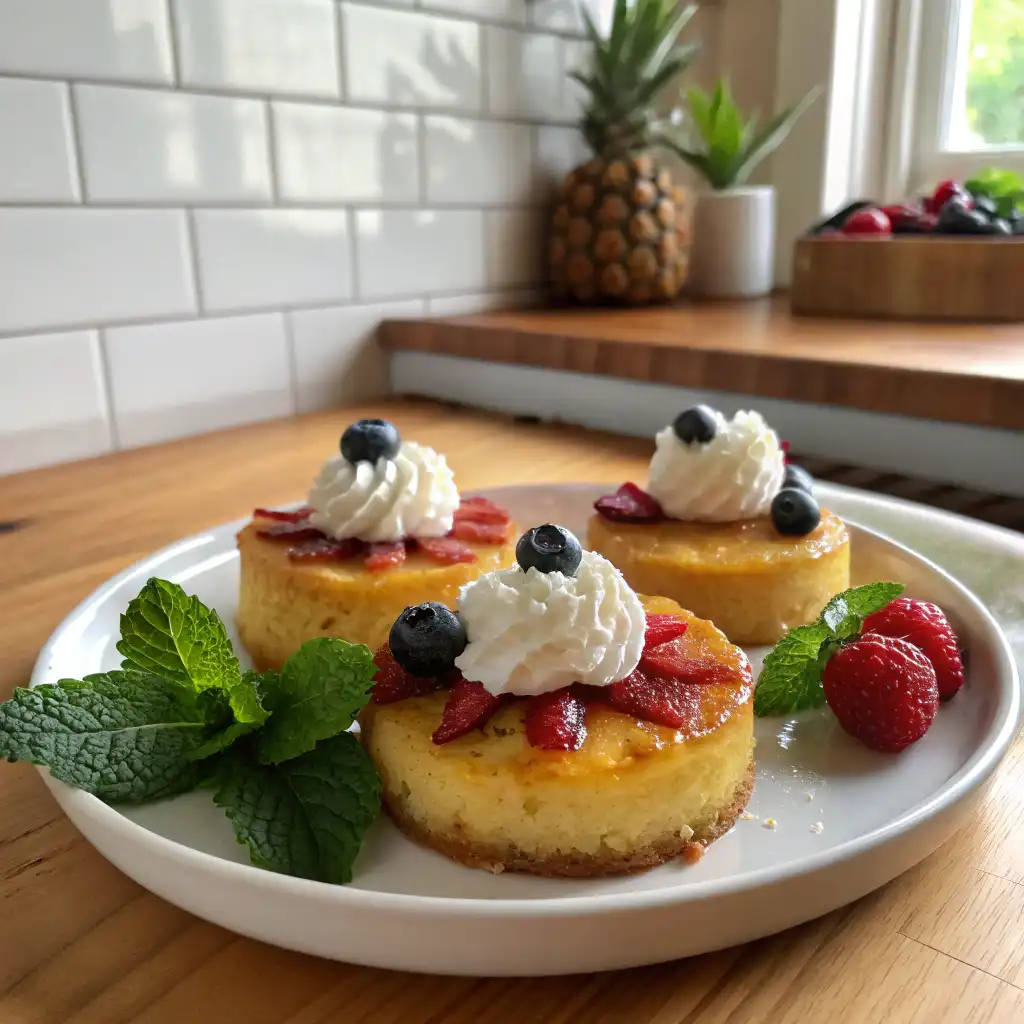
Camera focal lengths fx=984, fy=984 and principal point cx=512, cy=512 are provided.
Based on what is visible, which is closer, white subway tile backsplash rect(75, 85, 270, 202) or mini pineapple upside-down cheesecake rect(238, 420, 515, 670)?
mini pineapple upside-down cheesecake rect(238, 420, 515, 670)

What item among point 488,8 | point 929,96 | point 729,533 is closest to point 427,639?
point 729,533

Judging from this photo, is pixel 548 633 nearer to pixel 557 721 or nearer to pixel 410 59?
pixel 557 721

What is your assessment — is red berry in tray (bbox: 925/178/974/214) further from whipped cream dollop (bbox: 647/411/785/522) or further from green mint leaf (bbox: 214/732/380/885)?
green mint leaf (bbox: 214/732/380/885)

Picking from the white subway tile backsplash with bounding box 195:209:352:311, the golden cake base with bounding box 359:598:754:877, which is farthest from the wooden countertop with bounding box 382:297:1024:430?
the golden cake base with bounding box 359:598:754:877

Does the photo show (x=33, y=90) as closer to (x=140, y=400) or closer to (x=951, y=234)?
(x=140, y=400)

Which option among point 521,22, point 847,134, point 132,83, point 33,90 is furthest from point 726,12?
point 33,90

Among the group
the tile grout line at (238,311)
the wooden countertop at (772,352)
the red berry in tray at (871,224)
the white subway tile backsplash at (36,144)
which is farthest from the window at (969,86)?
the white subway tile backsplash at (36,144)
